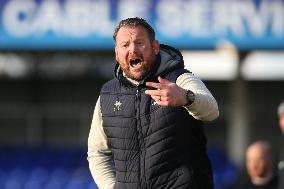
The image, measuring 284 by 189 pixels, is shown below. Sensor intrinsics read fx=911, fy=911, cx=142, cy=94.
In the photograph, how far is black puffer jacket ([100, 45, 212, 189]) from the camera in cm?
400

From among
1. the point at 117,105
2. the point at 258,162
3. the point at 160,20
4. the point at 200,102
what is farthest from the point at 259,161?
the point at 160,20

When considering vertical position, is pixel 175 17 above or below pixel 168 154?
above

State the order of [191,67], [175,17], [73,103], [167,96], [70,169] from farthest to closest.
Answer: [73,103] → [191,67] → [70,169] → [175,17] → [167,96]

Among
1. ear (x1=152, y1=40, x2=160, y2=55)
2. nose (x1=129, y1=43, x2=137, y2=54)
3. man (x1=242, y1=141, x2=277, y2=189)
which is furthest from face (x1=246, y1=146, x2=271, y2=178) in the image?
nose (x1=129, y1=43, x2=137, y2=54)

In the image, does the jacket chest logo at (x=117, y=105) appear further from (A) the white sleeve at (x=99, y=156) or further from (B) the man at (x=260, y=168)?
(B) the man at (x=260, y=168)

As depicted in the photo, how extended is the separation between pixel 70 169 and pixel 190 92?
1123 cm

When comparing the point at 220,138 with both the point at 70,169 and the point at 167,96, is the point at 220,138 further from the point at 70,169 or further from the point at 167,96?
the point at 167,96

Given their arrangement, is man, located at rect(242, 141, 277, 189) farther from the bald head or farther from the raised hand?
the raised hand

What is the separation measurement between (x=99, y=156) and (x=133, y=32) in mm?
694

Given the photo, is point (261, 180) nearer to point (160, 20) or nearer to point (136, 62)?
point (136, 62)

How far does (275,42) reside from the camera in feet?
41.7

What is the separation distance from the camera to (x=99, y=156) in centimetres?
435

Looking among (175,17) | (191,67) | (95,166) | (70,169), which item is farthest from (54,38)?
(95,166)

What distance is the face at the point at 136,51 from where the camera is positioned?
12.9ft
